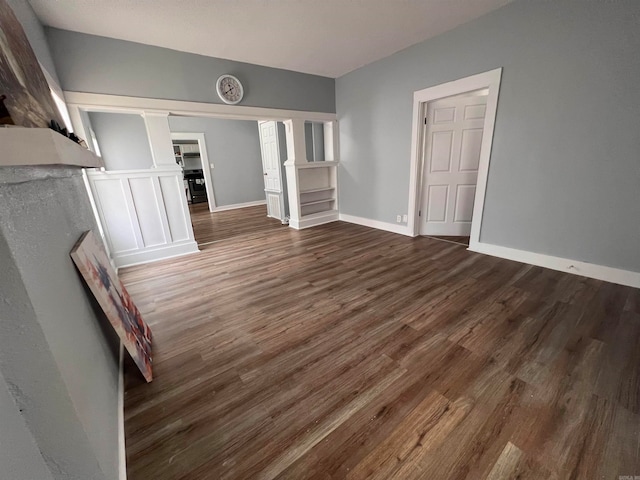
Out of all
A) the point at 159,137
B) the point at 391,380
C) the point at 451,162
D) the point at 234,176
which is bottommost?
the point at 391,380

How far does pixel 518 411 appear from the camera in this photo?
1.23 metres

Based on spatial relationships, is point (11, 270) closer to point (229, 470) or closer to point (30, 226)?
point (30, 226)

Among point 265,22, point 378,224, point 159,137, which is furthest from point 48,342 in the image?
point 378,224

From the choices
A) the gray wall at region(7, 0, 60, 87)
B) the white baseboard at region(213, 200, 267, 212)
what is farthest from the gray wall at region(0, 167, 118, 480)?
the white baseboard at region(213, 200, 267, 212)

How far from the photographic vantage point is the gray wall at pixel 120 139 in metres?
4.45

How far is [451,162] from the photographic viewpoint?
3.61 m

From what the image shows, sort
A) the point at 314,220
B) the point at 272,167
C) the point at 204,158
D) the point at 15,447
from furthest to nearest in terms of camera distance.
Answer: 1. the point at 204,158
2. the point at 272,167
3. the point at 314,220
4. the point at 15,447

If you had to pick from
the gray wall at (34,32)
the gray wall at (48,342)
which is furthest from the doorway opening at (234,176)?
the gray wall at (48,342)

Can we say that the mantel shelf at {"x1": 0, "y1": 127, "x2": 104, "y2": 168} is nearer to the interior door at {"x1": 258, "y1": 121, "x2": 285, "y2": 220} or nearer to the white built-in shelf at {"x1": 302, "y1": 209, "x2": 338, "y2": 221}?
the white built-in shelf at {"x1": 302, "y1": 209, "x2": 338, "y2": 221}

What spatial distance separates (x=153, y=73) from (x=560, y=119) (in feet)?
14.7

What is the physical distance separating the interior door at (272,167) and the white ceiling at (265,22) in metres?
1.57

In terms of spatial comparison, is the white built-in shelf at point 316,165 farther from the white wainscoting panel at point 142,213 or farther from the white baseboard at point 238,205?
the white baseboard at point 238,205

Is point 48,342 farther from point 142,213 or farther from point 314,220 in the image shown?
point 314,220

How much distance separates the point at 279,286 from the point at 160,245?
6.73ft
